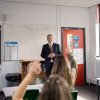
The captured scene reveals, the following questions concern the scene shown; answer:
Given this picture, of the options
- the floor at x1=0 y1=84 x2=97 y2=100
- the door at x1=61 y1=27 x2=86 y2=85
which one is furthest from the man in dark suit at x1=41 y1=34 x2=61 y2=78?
the door at x1=61 y1=27 x2=86 y2=85

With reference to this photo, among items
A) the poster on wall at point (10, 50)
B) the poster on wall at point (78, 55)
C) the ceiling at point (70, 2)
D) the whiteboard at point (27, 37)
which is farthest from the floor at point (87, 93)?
the ceiling at point (70, 2)

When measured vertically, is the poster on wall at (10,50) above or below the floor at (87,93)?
above

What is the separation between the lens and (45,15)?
6.80 m

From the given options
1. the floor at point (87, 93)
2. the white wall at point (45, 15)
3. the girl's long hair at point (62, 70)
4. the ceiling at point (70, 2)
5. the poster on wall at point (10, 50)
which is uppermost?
the ceiling at point (70, 2)

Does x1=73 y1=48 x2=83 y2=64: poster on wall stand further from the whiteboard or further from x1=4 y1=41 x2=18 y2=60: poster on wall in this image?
x1=4 y1=41 x2=18 y2=60: poster on wall

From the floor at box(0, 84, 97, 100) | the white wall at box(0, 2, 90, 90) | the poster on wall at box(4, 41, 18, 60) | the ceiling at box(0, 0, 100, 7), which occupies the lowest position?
the floor at box(0, 84, 97, 100)

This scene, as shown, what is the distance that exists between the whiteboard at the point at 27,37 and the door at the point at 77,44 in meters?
0.71

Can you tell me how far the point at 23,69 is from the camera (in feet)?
20.4

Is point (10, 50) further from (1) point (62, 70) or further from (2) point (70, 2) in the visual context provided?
(1) point (62, 70)

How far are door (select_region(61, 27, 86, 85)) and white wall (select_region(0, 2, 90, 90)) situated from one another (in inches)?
6.8

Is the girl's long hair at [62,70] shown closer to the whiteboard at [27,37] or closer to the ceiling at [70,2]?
the whiteboard at [27,37]

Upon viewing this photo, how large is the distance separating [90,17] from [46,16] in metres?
1.73

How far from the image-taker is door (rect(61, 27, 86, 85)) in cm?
715

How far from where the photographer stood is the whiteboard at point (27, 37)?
6.29 metres
